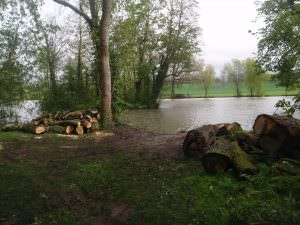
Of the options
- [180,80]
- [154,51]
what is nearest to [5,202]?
[154,51]

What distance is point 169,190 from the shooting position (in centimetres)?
426

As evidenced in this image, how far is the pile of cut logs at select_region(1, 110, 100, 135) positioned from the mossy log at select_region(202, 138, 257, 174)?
6.39 meters

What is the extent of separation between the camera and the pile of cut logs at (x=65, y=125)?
991 cm

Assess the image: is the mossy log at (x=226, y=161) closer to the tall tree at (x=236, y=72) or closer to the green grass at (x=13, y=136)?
the green grass at (x=13, y=136)

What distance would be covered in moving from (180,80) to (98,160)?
101 feet

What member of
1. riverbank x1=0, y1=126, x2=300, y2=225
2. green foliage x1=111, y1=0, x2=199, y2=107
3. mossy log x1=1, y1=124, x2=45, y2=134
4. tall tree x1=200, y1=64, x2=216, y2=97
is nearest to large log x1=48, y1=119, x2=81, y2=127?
mossy log x1=1, y1=124, x2=45, y2=134

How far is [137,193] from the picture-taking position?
4285mm

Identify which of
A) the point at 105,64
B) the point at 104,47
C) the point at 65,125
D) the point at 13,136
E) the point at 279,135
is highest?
the point at 104,47

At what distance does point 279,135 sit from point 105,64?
755 cm

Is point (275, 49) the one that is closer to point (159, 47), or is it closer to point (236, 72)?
point (159, 47)

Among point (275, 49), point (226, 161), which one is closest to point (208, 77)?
point (275, 49)

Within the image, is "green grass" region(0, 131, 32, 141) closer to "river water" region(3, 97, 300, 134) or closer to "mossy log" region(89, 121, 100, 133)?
"mossy log" region(89, 121, 100, 133)

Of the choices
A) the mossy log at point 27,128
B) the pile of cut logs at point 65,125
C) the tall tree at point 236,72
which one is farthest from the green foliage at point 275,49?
the tall tree at point 236,72

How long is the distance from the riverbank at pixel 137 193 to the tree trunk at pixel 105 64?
4.70m
